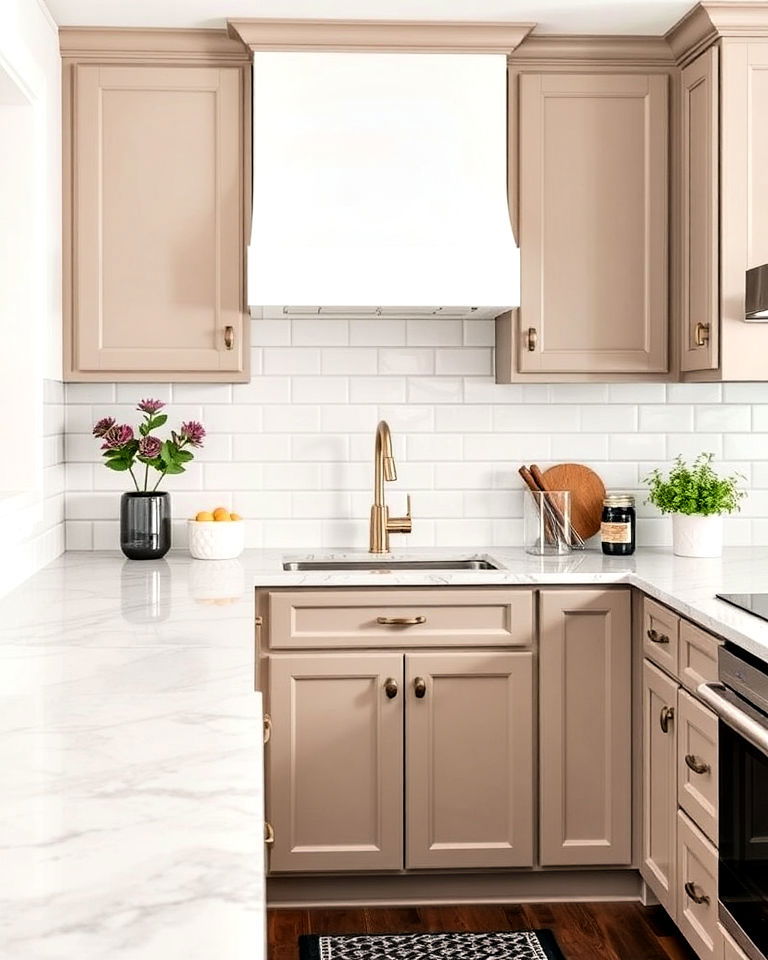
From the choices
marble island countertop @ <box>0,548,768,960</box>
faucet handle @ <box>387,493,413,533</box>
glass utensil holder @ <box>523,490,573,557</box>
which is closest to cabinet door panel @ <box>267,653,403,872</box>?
marble island countertop @ <box>0,548,768,960</box>

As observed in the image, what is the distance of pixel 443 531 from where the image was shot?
3805 mm

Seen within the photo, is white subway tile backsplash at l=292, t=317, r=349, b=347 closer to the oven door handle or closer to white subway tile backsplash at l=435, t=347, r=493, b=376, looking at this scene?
white subway tile backsplash at l=435, t=347, r=493, b=376

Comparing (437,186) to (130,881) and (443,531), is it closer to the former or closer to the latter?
(443,531)

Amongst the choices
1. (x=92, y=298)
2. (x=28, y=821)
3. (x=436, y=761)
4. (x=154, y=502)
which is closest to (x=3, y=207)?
(x=92, y=298)

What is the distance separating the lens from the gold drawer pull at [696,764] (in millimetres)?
2574

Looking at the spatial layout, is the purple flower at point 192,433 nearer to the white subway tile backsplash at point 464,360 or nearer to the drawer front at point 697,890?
the white subway tile backsplash at point 464,360

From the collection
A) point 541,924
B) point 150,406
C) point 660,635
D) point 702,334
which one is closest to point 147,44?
point 150,406

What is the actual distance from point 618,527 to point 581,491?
244mm

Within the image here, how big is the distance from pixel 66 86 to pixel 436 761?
→ 2196mm

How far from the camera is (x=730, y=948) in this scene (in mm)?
2396

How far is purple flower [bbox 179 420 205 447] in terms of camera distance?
3.50 meters

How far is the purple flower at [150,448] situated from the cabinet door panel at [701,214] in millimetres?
1570

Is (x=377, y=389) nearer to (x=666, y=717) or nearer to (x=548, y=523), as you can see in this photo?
(x=548, y=523)

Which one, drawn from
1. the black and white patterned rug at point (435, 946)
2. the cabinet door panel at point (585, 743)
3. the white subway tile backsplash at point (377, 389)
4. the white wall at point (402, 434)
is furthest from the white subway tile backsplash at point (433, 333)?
the black and white patterned rug at point (435, 946)
